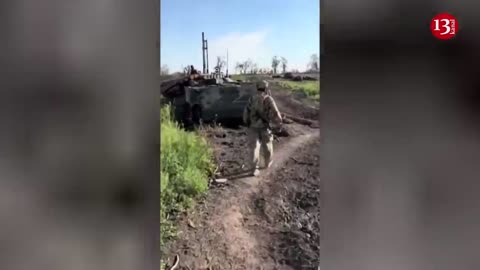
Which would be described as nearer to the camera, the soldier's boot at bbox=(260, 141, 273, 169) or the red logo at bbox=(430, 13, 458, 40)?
the red logo at bbox=(430, 13, 458, 40)

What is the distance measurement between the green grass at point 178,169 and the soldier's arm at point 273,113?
0.76 ft

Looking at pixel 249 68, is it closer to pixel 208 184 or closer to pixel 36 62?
pixel 208 184

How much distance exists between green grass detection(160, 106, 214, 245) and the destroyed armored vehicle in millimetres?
59

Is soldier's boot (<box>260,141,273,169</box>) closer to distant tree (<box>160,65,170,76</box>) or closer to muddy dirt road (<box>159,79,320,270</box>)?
muddy dirt road (<box>159,79,320,270</box>)

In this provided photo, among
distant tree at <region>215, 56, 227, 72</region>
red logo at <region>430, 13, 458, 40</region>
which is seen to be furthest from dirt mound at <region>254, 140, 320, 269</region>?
red logo at <region>430, 13, 458, 40</region>

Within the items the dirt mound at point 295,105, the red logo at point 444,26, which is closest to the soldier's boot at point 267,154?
the dirt mound at point 295,105

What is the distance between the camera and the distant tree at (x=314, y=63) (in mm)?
1401

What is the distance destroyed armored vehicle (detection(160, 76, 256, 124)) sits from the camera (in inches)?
57.9

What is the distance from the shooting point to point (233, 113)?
1.48m

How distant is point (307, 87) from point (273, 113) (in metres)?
0.14

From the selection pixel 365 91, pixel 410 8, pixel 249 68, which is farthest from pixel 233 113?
pixel 410 8

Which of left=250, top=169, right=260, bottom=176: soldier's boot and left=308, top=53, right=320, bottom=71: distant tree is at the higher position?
left=308, top=53, right=320, bottom=71: distant tree

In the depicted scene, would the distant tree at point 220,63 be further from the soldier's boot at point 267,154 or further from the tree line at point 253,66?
the soldier's boot at point 267,154

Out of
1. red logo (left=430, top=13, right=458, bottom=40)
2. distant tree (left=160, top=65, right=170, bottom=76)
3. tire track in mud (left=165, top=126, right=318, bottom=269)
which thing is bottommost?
tire track in mud (left=165, top=126, right=318, bottom=269)
